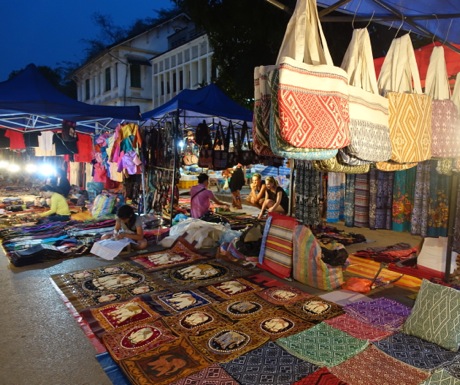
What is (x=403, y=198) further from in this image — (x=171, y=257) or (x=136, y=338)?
(x=136, y=338)

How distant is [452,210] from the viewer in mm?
3891

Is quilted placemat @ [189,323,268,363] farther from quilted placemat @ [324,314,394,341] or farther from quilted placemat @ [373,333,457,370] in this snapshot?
quilted placemat @ [373,333,457,370]

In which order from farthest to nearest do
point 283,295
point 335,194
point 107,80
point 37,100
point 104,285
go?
1. point 107,80
2. point 335,194
3. point 37,100
4. point 104,285
5. point 283,295

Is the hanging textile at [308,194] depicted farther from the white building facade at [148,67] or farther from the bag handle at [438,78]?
the white building facade at [148,67]

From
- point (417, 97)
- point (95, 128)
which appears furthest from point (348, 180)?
point (95, 128)

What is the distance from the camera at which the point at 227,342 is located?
3154 mm

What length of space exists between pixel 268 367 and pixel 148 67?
26674mm

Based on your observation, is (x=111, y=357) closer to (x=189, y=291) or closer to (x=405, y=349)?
(x=189, y=291)

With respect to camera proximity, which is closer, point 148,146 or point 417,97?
point 417,97

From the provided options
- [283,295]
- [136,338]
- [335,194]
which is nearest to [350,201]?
[335,194]

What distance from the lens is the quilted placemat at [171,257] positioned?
5489mm

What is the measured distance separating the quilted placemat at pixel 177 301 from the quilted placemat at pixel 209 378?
44.9 inches

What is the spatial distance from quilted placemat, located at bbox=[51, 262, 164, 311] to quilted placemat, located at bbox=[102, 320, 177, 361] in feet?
2.78

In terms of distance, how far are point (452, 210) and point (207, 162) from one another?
15.5 ft
